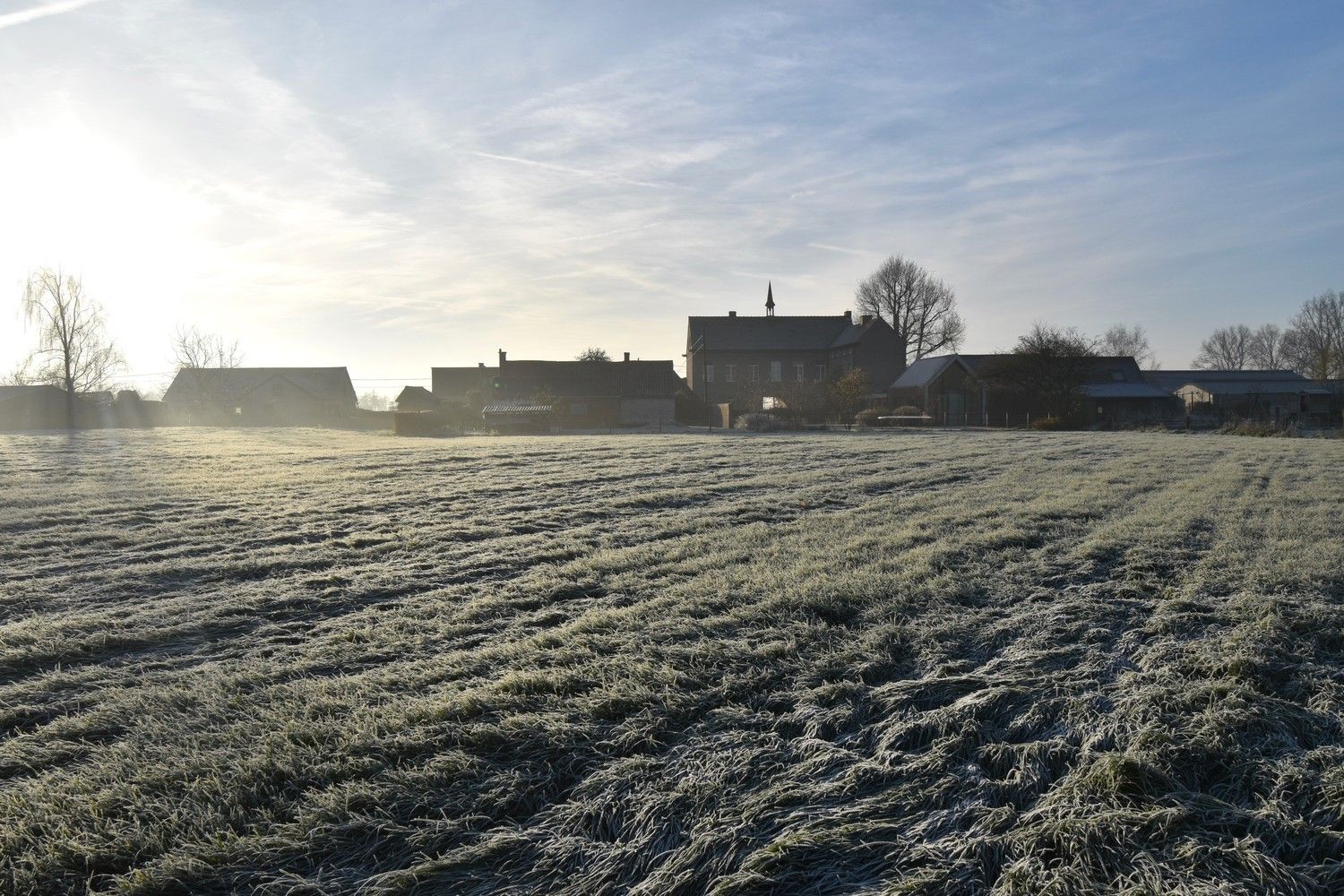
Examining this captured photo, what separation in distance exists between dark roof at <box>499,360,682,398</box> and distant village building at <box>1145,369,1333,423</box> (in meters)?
35.6

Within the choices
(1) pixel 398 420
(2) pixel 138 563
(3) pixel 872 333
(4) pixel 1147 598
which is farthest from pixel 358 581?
(3) pixel 872 333

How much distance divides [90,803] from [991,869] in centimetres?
Result: 329

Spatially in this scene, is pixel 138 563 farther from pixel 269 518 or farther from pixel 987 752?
pixel 987 752

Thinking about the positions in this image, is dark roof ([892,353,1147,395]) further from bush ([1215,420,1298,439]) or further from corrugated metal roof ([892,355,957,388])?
bush ([1215,420,1298,439])

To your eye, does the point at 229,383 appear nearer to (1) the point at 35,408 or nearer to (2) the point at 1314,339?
(1) the point at 35,408

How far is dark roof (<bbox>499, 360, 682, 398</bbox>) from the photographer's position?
2270 inches

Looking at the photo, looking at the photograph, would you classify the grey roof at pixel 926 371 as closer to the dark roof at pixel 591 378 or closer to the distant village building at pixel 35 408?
the dark roof at pixel 591 378

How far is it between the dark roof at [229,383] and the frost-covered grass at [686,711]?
72117 mm

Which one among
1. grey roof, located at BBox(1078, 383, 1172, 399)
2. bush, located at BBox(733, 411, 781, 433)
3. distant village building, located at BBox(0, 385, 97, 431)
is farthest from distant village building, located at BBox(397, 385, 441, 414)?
grey roof, located at BBox(1078, 383, 1172, 399)

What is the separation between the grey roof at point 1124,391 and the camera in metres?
50.0

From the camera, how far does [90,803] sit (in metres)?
2.88

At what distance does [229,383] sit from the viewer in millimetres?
74188

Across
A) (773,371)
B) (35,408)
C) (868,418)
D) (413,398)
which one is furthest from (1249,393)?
(35,408)

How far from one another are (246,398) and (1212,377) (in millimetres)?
83647
